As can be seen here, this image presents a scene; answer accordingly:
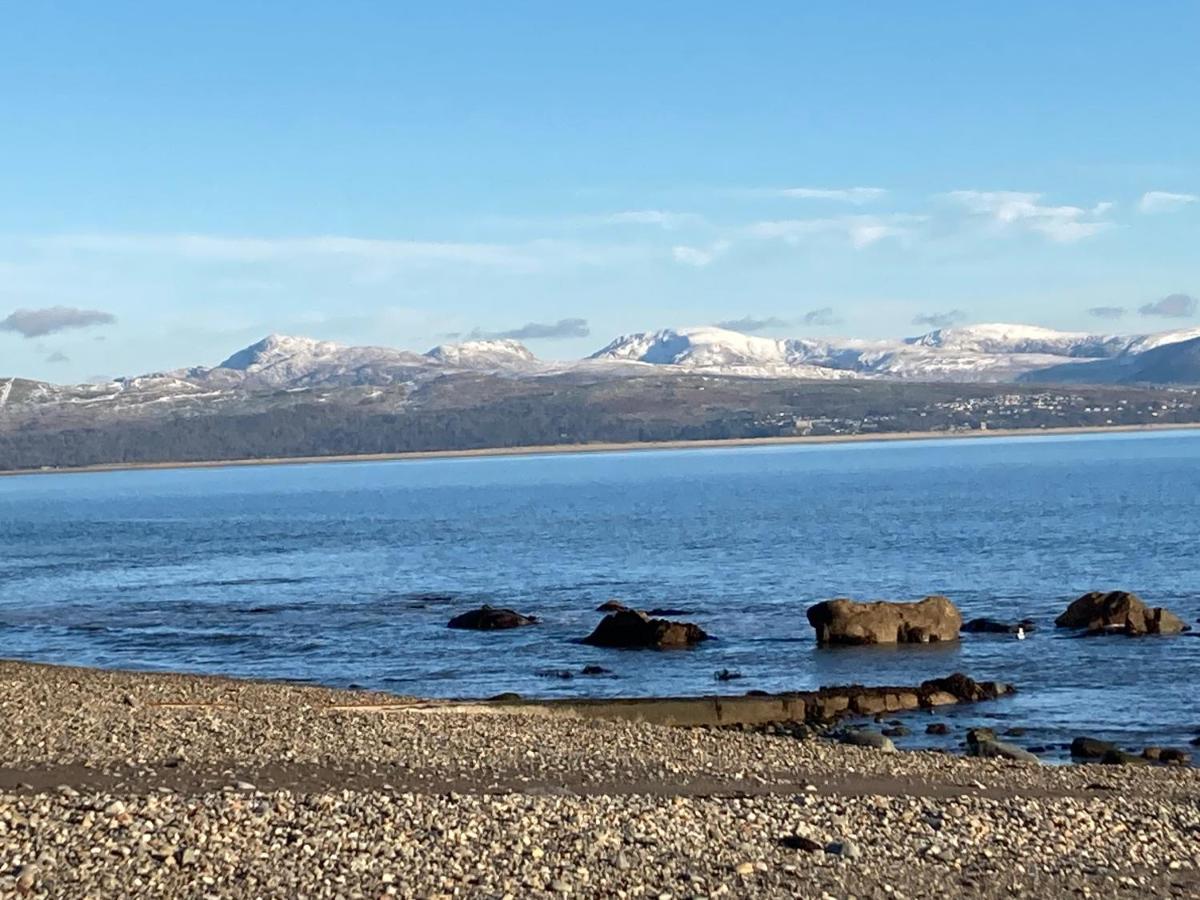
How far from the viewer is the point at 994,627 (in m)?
48.4

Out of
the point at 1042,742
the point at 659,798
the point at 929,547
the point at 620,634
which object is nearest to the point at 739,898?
the point at 659,798

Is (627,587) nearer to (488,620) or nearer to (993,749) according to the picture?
(488,620)

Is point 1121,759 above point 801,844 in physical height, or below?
below

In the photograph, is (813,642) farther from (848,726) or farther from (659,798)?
(659,798)

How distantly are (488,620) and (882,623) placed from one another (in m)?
13.1

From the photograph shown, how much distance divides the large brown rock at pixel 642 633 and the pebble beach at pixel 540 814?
18532mm

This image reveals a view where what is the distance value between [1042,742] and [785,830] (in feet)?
45.7

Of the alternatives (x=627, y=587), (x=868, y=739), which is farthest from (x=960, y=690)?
(x=627, y=587)

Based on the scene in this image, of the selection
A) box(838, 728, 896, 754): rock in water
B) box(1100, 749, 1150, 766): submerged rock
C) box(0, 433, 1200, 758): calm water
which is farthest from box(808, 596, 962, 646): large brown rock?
box(1100, 749, 1150, 766): submerged rock

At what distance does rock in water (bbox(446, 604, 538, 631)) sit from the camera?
51.9 metres

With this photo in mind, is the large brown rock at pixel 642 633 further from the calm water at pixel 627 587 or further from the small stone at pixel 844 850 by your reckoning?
the small stone at pixel 844 850

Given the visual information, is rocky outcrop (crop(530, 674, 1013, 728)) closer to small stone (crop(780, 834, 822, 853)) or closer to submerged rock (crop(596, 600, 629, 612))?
small stone (crop(780, 834, 822, 853))

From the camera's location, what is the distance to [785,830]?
57.8 feet

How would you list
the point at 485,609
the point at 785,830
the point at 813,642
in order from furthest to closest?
the point at 485,609 → the point at 813,642 → the point at 785,830
